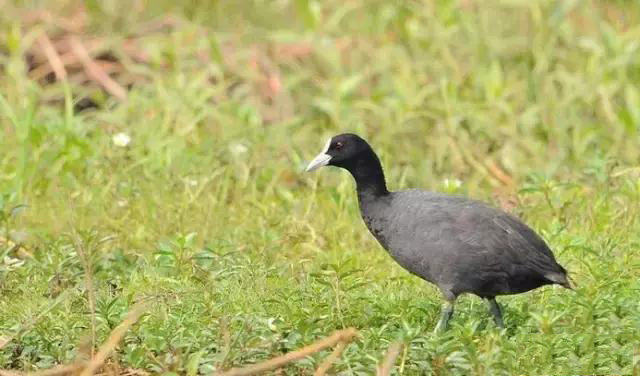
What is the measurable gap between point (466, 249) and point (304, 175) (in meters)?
3.14

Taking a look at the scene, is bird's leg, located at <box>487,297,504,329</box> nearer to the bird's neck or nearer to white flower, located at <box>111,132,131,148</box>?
the bird's neck

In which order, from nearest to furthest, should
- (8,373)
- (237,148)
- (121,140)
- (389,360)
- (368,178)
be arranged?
(389,360) < (8,373) < (368,178) < (121,140) < (237,148)

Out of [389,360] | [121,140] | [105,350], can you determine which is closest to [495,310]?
[389,360]

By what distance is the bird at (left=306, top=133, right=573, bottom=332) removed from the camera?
6262 millimetres

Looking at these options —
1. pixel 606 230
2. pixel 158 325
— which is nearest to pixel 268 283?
pixel 158 325

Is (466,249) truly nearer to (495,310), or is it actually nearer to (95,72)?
(495,310)

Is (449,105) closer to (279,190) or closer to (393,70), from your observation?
(393,70)

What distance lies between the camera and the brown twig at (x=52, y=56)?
10.5 meters

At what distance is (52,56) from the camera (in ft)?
34.7

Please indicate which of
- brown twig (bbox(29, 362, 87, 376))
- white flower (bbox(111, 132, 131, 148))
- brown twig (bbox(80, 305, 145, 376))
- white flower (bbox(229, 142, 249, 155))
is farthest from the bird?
white flower (bbox(111, 132, 131, 148))

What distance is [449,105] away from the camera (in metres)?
9.77

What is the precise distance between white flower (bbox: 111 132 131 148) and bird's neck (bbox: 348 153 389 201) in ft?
7.61

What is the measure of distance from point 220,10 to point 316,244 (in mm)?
4013

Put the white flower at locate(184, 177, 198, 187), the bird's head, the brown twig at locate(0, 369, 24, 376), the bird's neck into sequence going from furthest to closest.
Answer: the white flower at locate(184, 177, 198, 187)
the bird's head
the bird's neck
the brown twig at locate(0, 369, 24, 376)
